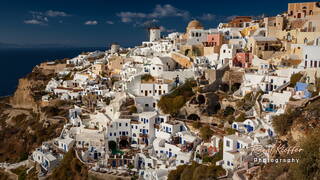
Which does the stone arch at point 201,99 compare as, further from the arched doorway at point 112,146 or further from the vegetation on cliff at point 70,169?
the vegetation on cliff at point 70,169

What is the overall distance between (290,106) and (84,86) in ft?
92.5

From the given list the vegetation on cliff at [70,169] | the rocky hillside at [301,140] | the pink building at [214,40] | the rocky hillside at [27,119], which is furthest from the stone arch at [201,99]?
the rocky hillside at [27,119]

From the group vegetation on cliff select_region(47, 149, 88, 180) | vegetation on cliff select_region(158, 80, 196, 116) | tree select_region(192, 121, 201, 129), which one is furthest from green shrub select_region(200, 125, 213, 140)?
vegetation on cliff select_region(47, 149, 88, 180)

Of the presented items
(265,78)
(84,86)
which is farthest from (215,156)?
(84,86)

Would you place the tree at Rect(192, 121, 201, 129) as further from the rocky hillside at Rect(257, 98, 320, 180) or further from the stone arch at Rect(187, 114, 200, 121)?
the rocky hillside at Rect(257, 98, 320, 180)

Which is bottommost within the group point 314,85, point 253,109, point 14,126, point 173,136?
point 14,126

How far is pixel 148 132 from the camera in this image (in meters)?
28.4

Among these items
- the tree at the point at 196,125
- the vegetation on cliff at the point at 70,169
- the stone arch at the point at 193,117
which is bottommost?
the vegetation on cliff at the point at 70,169

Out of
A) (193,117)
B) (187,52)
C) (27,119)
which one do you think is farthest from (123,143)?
(27,119)

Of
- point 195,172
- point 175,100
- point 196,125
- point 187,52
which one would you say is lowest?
point 195,172

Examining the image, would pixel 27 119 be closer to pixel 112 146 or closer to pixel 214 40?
pixel 112 146

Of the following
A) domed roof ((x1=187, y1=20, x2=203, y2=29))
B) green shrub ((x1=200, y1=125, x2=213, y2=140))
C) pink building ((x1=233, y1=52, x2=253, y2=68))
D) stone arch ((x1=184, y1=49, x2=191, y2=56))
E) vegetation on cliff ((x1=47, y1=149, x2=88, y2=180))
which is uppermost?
domed roof ((x1=187, y1=20, x2=203, y2=29))

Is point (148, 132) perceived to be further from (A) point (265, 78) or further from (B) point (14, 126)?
(B) point (14, 126)

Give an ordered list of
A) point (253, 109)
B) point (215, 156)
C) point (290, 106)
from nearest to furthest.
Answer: point (290, 106), point (215, 156), point (253, 109)
